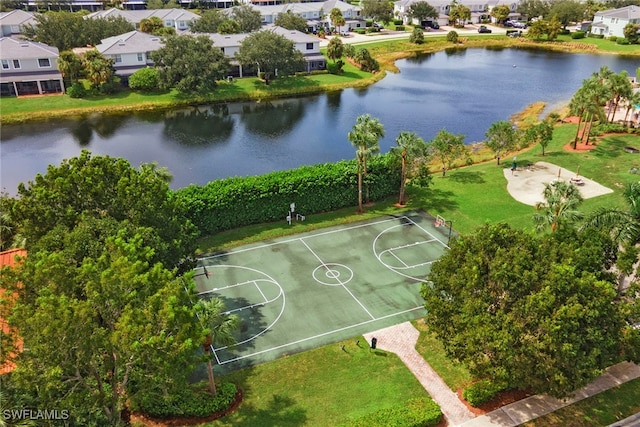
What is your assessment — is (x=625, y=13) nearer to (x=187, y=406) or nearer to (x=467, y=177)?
(x=467, y=177)

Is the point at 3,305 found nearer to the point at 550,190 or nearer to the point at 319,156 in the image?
the point at 550,190

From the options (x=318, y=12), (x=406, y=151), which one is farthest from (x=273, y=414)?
(x=318, y=12)

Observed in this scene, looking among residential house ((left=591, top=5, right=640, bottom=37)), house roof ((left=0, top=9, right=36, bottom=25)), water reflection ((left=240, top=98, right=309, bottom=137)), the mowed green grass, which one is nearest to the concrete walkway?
the mowed green grass

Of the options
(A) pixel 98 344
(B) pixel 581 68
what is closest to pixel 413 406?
(A) pixel 98 344

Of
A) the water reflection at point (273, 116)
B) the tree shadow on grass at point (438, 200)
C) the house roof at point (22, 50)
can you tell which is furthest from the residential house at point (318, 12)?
the tree shadow on grass at point (438, 200)

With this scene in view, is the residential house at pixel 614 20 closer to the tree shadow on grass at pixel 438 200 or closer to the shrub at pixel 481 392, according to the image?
the tree shadow on grass at pixel 438 200

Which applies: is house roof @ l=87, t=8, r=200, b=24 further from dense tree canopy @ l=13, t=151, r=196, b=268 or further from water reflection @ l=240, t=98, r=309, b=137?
dense tree canopy @ l=13, t=151, r=196, b=268

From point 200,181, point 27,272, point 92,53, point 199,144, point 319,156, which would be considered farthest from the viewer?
point 92,53
